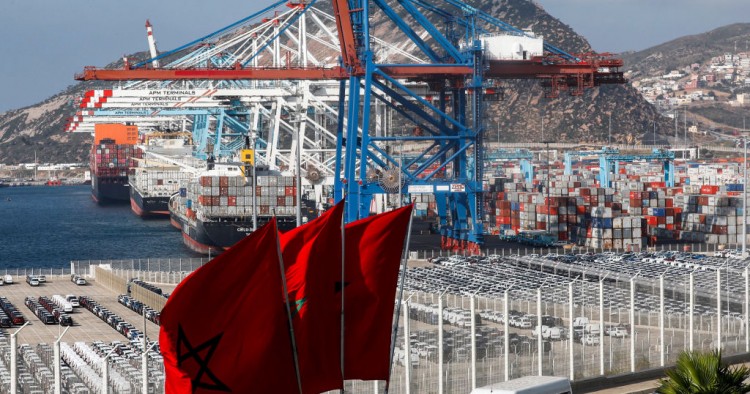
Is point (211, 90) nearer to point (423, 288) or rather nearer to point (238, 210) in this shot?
point (238, 210)

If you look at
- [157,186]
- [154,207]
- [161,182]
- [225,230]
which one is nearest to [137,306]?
[225,230]

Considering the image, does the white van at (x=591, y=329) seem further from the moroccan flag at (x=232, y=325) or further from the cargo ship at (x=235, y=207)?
the cargo ship at (x=235, y=207)

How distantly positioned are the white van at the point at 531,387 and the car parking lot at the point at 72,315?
51.7 ft

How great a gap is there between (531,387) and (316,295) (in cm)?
671

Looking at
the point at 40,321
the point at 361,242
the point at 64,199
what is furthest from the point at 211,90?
the point at 64,199

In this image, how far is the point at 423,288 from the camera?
4406cm

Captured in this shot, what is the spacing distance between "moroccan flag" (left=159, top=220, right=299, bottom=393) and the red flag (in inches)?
19.5

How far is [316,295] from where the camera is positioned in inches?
581

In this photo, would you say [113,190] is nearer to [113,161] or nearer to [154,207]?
[113,161]

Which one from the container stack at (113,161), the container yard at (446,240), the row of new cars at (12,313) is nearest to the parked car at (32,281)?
the container yard at (446,240)

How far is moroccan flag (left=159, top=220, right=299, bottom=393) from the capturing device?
1316 cm

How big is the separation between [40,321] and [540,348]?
23136mm

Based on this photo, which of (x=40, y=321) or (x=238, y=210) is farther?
(x=238, y=210)

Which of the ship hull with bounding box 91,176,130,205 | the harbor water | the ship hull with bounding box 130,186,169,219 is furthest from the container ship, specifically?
the ship hull with bounding box 130,186,169,219
